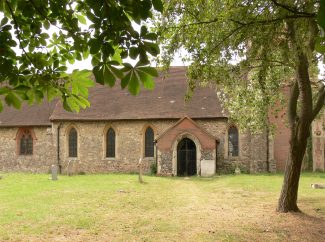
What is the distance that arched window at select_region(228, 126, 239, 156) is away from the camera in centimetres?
2745

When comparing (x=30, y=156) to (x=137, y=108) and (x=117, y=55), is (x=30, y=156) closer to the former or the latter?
(x=137, y=108)

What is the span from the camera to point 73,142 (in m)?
29.5

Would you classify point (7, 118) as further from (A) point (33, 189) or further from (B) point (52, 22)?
(B) point (52, 22)

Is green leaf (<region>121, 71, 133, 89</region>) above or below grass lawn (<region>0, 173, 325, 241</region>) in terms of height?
above

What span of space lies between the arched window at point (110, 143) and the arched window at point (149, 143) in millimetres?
2490

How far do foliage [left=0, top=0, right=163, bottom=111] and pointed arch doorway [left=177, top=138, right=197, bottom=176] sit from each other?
74.2 ft

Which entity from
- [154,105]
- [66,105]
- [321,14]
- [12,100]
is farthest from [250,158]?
[321,14]

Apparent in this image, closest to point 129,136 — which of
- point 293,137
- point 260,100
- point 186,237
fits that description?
point 260,100

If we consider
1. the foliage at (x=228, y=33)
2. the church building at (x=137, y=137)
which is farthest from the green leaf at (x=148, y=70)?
the church building at (x=137, y=137)

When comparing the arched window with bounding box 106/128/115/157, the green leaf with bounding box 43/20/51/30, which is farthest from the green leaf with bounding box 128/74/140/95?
the arched window with bounding box 106/128/115/157

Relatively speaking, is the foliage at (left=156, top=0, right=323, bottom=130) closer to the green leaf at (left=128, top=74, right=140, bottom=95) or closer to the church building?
the green leaf at (left=128, top=74, right=140, bottom=95)

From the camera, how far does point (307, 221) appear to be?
11078mm

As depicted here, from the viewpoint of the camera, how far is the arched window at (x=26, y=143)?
3031cm

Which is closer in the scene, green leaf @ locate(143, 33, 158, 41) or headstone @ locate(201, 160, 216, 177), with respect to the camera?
green leaf @ locate(143, 33, 158, 41)
